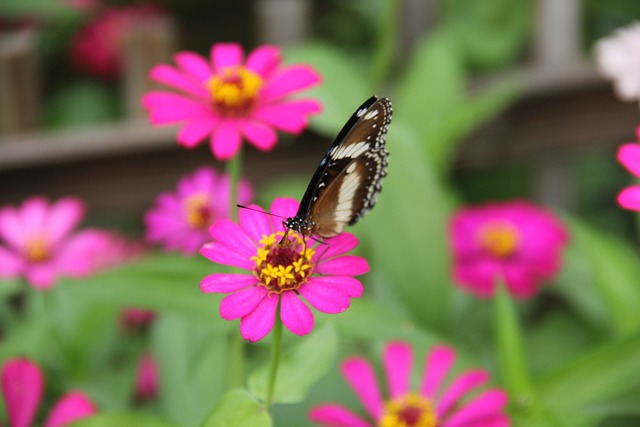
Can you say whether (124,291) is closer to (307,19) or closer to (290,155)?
(290,155)

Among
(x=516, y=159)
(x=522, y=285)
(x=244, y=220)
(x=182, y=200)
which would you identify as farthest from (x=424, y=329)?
(x=516, y=159)

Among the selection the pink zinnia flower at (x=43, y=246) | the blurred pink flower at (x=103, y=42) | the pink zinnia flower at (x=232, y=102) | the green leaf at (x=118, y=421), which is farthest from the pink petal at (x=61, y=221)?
the blurred pink flower at (x=103, y=42)

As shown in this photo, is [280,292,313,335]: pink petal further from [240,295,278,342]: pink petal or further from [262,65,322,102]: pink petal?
[262,65,322,102]: pink petal

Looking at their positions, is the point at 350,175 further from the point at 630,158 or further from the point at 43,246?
the point at 43,246

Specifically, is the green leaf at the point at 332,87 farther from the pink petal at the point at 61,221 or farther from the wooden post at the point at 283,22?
the pink petal at the point at 61,221

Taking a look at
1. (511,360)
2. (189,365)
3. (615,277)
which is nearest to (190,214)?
(189,365)

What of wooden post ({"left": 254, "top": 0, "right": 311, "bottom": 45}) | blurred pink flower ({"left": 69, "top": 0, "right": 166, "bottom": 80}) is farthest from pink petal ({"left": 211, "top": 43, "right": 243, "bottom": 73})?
blurred pink flower ({"left": 69, "top": 0, "right": 166, "bottom": 80})

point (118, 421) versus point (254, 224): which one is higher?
point (254, 224)
